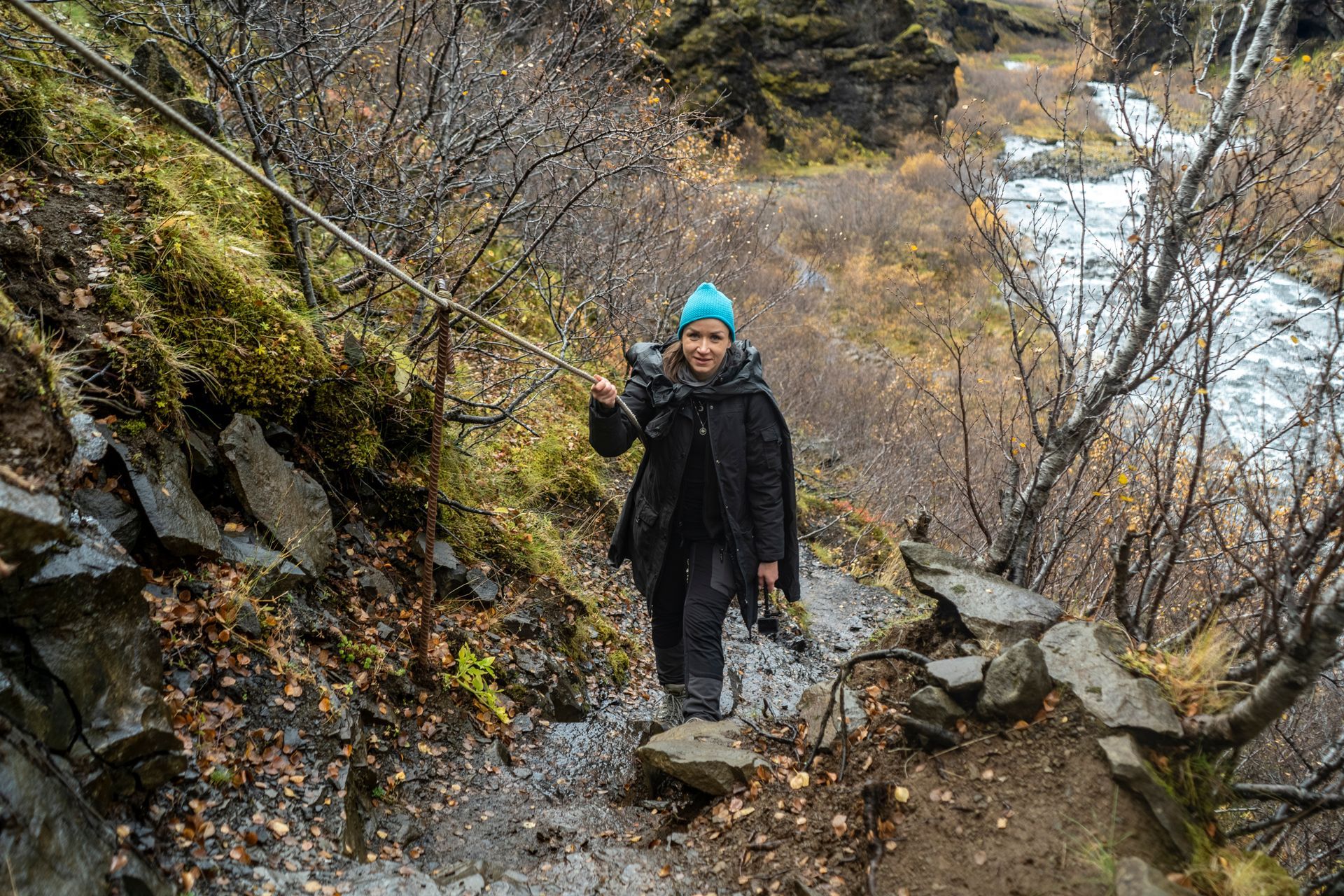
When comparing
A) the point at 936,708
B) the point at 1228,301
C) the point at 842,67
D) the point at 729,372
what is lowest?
the point at 936,708

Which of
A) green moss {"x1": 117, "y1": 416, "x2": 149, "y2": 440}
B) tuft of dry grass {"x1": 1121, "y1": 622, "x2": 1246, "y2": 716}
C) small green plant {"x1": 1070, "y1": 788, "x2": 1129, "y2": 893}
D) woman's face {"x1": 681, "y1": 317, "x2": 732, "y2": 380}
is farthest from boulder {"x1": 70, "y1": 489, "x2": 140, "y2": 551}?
tuft of dry grass {"x1": 1121, "y1": 622, "x2": 1246, "y2": 716}

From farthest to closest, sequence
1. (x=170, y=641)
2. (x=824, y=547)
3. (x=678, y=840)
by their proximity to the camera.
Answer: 1. (x=824, y=547)
2. (x=678, y=840)
3. (x=170, y=641)

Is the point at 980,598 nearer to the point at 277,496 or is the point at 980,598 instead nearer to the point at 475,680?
the point at 475,680

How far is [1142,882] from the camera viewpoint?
2.15 m

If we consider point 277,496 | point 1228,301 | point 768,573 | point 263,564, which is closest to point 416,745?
point 263,564

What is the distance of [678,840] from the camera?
10.3ft

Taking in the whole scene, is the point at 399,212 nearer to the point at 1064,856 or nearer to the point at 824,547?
the point at 1064,856

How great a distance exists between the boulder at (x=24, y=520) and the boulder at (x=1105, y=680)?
10.5 feet

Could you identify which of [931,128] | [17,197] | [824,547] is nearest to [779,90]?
[931,128]

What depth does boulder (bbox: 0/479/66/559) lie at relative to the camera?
207cm

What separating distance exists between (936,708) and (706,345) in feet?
6.02

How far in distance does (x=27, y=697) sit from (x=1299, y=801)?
12.2ft

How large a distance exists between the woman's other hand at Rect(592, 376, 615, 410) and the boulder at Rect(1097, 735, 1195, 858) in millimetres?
2225

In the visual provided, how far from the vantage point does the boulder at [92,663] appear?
2.18 m
